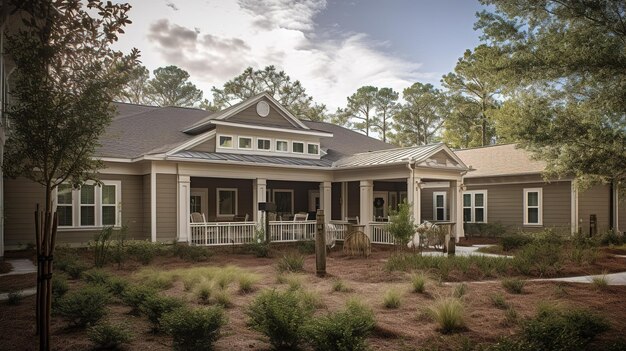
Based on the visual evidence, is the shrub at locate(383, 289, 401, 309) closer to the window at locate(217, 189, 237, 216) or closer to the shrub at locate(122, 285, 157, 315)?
the shrub at locate(122, 285, 157, 315)

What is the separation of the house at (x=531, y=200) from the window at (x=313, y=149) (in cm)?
668

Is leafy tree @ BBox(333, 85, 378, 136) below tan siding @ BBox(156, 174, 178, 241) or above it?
above

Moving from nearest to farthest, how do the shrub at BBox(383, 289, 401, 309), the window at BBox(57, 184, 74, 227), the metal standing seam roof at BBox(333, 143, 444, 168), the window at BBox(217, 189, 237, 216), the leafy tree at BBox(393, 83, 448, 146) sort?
the shrub at BBox(383, 289, 401, 309), the window at BBox(57, 184, 74, 227), the metal standing seam roof at BBox(333, 143, 444, 168), the window at BBox(217, 189, 237, 216), the leafy tree at BBox(393, 83, 448, 146)

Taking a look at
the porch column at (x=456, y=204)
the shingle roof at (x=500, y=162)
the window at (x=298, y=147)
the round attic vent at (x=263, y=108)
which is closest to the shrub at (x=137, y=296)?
the round attic vent at (x=263, y=108)

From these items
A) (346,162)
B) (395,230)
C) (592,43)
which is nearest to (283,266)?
(395,230)

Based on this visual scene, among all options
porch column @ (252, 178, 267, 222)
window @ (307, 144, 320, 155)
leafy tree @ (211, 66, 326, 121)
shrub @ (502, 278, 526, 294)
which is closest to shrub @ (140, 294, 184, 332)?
shrub @ (502, 278, 526, 294)

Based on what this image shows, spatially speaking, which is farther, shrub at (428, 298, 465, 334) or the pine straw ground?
shrub at (428, 298, 465, 334)

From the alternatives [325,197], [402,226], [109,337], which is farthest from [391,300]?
[325,197]

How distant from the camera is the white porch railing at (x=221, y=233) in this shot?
1666 cm

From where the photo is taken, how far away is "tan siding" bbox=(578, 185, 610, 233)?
20031 mm

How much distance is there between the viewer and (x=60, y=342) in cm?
555

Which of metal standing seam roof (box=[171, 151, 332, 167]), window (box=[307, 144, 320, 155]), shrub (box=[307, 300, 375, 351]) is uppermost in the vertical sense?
window (box=[307, 144, 320, 155])

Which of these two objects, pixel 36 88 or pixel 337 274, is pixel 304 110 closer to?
pixel 337 274

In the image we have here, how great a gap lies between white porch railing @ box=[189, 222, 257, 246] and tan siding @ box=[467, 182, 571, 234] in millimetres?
12062
